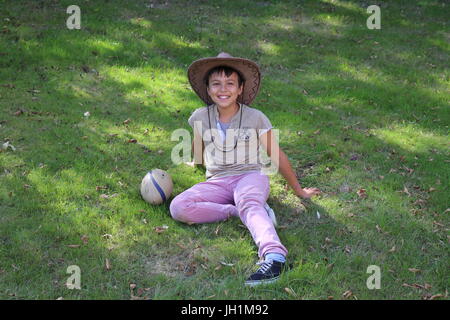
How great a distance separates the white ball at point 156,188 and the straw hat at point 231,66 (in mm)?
840

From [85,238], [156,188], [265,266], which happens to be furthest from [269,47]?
[265,266]

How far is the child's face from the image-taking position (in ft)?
15.2

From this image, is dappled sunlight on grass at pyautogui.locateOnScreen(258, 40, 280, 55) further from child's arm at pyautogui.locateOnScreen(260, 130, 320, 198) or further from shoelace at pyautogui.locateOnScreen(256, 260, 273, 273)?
shoelace at pyautogui.locateOnScreen(256, 260, 273, 273)

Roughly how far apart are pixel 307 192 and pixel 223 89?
1.25 metres

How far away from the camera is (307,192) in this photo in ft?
16.4

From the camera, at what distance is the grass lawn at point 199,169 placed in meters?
3.99

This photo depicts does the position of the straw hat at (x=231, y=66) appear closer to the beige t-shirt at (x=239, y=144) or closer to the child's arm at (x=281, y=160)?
the beige t-shirt at (x=239, y=144)

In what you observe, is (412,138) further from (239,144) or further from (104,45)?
(104,45)

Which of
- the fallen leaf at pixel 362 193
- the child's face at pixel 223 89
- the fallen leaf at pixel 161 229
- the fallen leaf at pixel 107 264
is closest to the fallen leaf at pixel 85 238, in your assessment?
the fallen leaf at pixel 107 264

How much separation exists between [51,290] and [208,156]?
6.00ft

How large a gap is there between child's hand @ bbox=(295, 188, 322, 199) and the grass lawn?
4.6 inches

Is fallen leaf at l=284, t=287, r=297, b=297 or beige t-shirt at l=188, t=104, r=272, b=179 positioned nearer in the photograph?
fallen leaf at l=284, t=287, r=297, b=297

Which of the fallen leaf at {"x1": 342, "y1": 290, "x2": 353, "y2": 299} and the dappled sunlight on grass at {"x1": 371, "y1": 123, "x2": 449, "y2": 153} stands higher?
the dappled sunlight on grass at {"x1": 371, "y1": 123, "x2": 449, "y2": 153}

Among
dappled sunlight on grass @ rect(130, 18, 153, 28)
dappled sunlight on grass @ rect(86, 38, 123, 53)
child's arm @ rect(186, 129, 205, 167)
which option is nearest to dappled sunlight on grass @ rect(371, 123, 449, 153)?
child's arm @ rect(186, 129, 205, 167)
